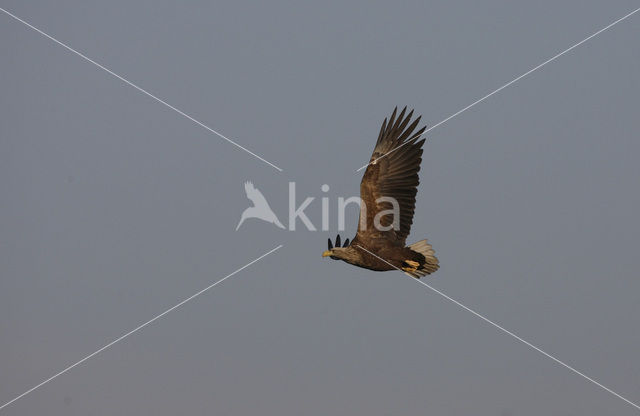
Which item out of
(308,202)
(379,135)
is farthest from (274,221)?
(379,135)

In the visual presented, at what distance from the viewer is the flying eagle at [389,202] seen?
864 inches

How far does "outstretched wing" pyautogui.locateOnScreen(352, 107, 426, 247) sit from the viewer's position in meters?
22.0

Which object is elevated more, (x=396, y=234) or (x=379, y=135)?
(x=379, y=135)

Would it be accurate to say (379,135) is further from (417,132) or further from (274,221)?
(274,221)

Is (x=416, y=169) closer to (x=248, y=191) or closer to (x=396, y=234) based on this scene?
(x=396, y=234)

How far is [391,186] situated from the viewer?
869 inches

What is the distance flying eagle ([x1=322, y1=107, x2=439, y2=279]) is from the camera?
2194 cm

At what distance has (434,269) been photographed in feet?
73.5

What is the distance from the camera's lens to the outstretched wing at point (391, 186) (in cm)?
2203

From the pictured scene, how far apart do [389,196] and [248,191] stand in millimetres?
2147

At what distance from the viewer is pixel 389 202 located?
72.3 ft

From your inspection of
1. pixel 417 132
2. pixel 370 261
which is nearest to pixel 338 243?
pixel 370 261

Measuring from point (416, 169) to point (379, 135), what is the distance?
76cm

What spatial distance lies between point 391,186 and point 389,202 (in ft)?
0.79
